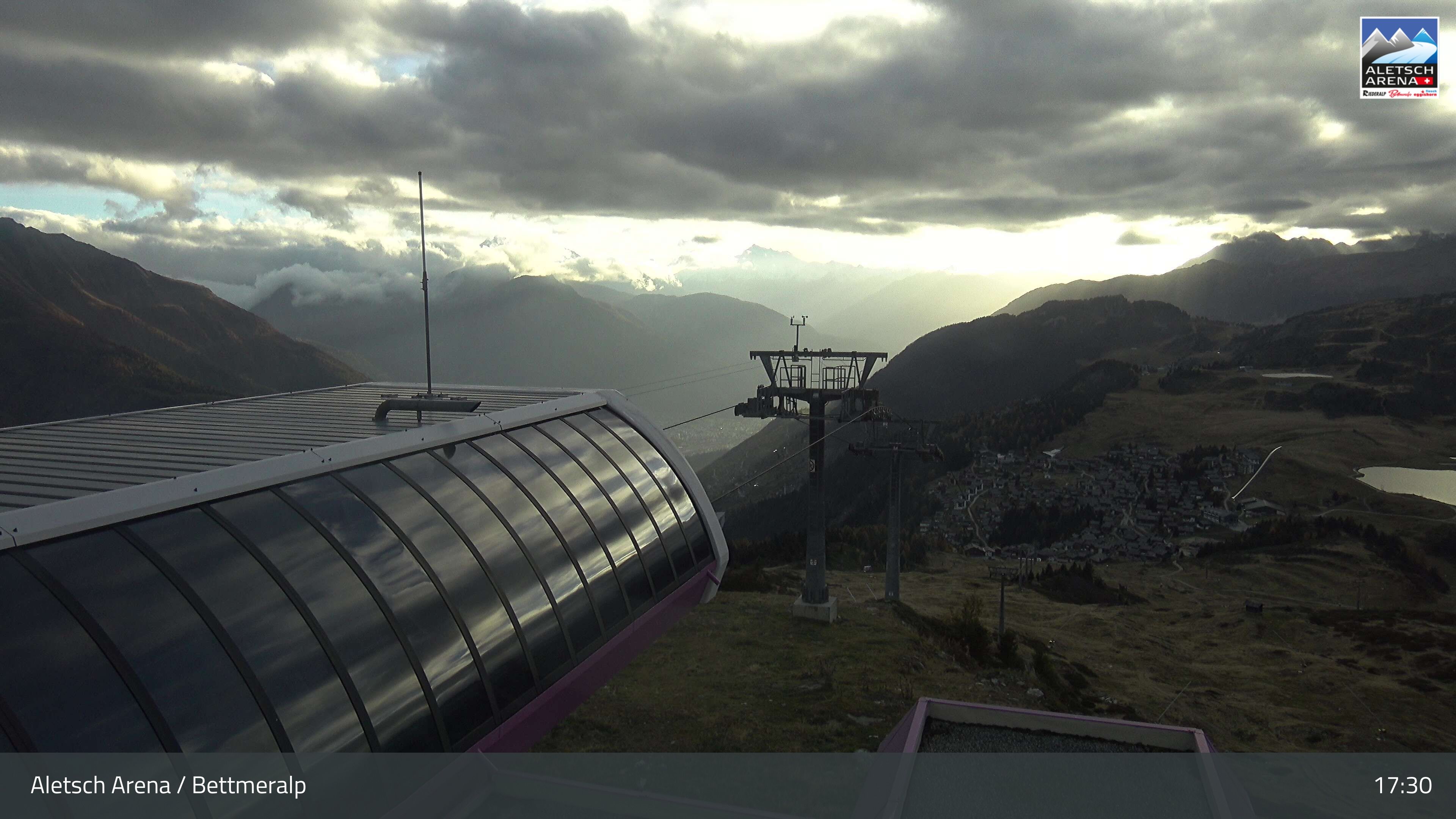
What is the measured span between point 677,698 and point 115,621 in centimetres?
1754

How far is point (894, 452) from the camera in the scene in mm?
41344

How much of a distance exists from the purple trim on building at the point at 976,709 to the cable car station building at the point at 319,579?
223 inches

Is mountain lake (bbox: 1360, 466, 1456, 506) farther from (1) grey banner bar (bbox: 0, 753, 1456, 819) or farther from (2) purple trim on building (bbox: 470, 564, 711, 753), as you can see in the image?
(2) purple trim on building (bbox: 470, 564, 711, 753)

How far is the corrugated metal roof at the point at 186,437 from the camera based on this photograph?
11156 mm

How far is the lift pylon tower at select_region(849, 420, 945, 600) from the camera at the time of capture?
4119cm

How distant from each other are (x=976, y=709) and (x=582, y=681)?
7.84 m

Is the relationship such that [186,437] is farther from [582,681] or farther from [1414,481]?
[1414,481]

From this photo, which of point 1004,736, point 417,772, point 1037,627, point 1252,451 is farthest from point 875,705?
point 1252,451

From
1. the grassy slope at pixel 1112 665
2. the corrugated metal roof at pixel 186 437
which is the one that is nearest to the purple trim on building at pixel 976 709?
the grassy slope at pixel 1112 665

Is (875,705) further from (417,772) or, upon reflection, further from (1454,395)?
(1454,395)

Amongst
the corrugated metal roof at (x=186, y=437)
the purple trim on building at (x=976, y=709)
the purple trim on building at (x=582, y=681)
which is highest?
the corrugated metal roof at (x=186, y=437)
